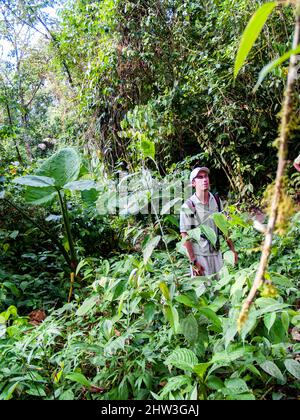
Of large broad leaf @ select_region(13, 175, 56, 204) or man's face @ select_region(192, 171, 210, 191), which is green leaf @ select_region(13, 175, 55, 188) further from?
man's face @ select_region(192, 171, 210, 191)

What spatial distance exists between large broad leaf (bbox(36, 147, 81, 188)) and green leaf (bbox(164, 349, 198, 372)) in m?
2.36

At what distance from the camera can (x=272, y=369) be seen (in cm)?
122

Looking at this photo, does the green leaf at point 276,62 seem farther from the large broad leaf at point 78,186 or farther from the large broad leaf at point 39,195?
the large broad leaf at point 39,195

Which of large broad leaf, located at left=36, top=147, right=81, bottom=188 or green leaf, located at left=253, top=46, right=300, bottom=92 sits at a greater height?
green leaf, located at left=253, top=46, right=300, bottom=92

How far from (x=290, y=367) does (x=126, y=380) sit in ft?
2.17

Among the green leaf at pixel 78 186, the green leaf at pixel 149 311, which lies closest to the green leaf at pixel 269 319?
the green leaf at pixel 149 311

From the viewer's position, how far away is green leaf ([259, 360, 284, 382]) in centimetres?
120

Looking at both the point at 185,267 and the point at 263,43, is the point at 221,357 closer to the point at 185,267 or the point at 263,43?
the point at 185,267

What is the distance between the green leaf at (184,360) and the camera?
4.15 ft

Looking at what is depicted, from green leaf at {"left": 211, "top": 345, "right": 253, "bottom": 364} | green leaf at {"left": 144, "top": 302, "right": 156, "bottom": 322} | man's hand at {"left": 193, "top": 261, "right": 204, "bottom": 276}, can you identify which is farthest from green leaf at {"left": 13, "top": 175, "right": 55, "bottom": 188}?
green leaf at {"left": 211, "top": 345, "right": 253, "bottom": 364}

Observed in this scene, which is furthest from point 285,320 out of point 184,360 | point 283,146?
point 283,146

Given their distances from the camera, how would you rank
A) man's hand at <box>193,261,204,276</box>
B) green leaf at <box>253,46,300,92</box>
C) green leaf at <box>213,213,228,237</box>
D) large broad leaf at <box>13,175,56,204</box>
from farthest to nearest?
large broad leaf at <box>13,175,56,204</box> → man's hand at <box>193,261,204,276</box> → green leaf at <box>213,213,228,237</box> → green leaf at <box>253,46,300,92</box>

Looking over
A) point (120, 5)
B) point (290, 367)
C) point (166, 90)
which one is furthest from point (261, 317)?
point (120, 5)

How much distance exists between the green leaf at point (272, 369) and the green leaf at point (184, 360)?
0.82 feet
